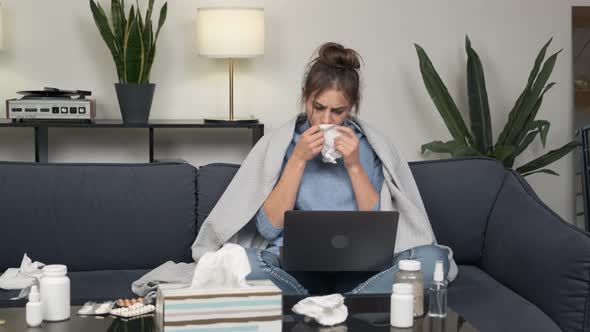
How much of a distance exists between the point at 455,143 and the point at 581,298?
6.74 ft

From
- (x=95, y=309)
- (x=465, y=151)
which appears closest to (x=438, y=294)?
(x=95, y=309)

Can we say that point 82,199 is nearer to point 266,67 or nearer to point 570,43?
point 266,67

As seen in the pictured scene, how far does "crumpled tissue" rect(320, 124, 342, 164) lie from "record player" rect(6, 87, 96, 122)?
180cm

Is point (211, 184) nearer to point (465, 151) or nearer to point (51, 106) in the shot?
point (51, 106)

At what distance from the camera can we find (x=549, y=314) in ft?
8.05

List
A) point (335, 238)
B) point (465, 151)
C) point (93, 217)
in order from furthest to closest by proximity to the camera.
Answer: point (465, 151) < point (93, 217) < point (335, 238)

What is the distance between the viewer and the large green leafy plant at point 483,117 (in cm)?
434

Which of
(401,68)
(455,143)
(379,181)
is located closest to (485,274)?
(379,181)

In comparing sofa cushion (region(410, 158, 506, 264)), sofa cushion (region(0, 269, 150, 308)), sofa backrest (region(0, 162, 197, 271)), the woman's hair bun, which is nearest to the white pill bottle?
sofa cushion (region(0, 269, 150, 308))

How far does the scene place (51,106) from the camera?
164 inches

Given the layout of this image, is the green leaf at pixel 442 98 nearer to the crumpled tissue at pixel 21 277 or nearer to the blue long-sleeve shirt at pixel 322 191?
the blue long-sleeve shirt at pixel 322 191

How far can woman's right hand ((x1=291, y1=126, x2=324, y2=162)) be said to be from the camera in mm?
2693

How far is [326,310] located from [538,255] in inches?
32.5

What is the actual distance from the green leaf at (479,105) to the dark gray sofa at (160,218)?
128 centimetres
